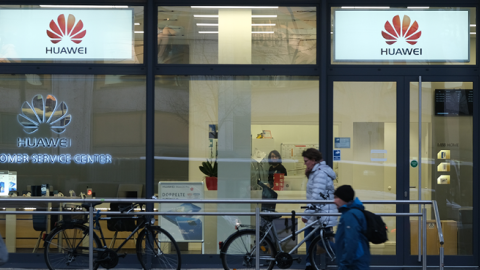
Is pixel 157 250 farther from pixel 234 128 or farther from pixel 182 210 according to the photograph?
pixel 234 128

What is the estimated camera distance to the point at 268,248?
271 inches

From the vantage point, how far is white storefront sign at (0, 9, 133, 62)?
8.12m

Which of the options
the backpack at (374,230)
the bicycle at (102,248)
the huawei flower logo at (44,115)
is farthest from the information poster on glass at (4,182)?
the backpack at (374,230)

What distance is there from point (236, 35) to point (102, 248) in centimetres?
363

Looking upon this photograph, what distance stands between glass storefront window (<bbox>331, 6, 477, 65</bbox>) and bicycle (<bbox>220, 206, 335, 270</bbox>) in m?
2.69

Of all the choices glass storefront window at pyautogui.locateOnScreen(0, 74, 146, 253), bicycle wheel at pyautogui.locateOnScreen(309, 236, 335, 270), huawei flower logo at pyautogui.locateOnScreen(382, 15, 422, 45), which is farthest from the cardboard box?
glass storefront window at pyautogui.locateOnScreen(0, 74, 146, 253)

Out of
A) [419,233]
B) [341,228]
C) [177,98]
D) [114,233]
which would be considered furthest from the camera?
[177,98]

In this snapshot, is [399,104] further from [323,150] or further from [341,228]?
[341,228]

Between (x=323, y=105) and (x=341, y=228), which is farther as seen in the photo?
(x=323, y=105)

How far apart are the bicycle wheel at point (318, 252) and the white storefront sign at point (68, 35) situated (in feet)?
12.5

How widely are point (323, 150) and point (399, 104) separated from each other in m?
1.32

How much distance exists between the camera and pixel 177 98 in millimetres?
8195

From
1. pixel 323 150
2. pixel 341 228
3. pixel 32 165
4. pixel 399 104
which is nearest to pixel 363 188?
pixel 323 150

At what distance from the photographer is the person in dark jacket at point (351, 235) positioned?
4.49 meters
